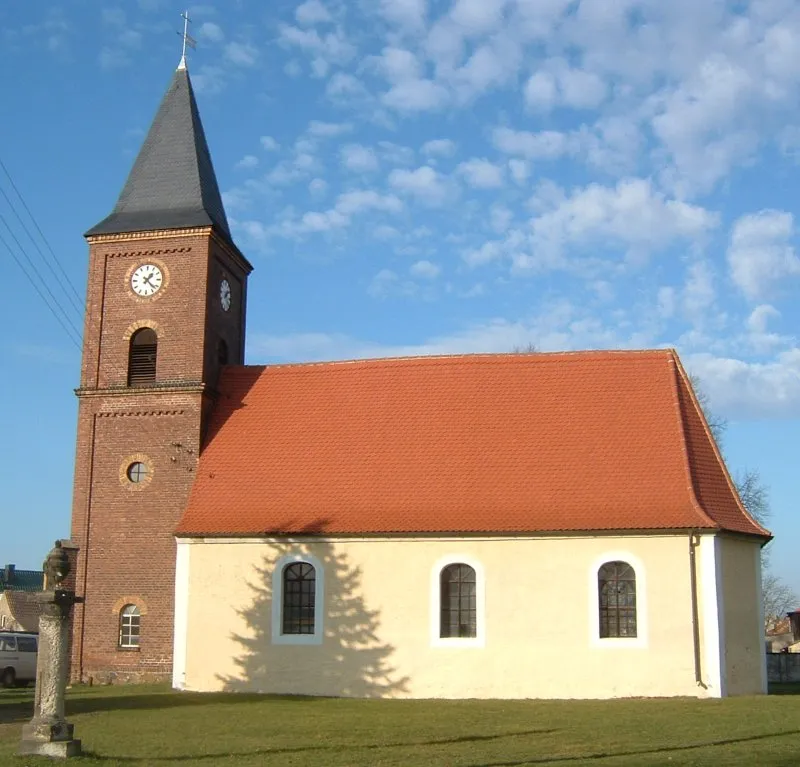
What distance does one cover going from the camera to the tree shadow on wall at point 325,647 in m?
24.8

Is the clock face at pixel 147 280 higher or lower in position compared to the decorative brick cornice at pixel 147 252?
lower

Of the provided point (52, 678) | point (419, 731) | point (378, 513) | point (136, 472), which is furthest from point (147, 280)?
point (419, 731)

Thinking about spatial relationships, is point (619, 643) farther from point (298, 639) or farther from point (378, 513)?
point (298, 639)

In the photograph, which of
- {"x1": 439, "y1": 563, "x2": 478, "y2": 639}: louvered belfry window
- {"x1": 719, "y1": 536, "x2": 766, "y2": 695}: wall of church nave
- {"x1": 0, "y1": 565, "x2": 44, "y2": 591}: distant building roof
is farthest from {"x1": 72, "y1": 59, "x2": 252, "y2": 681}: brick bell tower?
{"x1": 0, "y1": 565, "x2": 44, "y2": 591}: distant building roof

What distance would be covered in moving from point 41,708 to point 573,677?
1272 cm

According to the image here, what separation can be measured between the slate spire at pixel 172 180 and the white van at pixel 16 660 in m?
12.1

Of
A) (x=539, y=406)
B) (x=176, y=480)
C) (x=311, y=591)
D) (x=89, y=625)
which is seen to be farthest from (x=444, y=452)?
(x=89, y=625)

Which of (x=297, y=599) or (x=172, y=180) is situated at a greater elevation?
(x=172, y=180)

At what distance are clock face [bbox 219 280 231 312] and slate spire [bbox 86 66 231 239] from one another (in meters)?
1.42

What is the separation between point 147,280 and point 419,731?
16843 millimetres

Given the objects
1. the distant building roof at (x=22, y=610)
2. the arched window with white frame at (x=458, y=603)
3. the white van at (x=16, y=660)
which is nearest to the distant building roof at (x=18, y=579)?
the distant building roof at (x=22, y=610)

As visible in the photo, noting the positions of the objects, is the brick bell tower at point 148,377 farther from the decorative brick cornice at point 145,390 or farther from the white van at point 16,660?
the white van at point 16,660

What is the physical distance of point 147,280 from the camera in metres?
29.7

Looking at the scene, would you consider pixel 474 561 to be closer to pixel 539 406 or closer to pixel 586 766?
pixel 539 406
